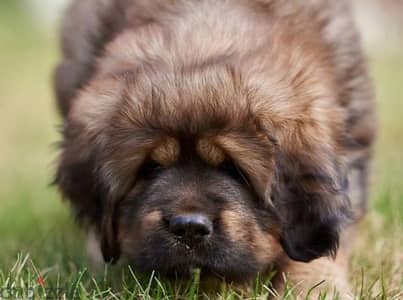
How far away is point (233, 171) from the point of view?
3.26 m

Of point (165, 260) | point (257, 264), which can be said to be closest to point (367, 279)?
point (257, 264)

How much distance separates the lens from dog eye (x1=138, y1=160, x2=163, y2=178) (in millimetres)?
3293

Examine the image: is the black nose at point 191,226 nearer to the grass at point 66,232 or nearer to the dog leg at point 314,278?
the grass at point 66,232

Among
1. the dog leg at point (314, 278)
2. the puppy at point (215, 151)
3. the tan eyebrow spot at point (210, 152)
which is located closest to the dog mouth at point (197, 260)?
the puppy at point (215, 151)

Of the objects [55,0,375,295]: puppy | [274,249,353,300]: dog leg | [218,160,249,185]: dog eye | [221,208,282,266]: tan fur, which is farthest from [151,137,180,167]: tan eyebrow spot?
[274,249,353,300]: dog leg

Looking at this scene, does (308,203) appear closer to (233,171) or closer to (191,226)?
(233,171)

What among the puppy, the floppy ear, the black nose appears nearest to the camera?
the black nose

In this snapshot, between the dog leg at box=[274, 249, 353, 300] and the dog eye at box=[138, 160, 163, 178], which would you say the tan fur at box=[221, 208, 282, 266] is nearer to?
the dog leg at box=[274, 249, 353, 300]

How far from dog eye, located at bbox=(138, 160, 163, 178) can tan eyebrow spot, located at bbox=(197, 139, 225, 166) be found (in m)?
0.17

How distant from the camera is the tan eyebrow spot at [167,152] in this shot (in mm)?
3223

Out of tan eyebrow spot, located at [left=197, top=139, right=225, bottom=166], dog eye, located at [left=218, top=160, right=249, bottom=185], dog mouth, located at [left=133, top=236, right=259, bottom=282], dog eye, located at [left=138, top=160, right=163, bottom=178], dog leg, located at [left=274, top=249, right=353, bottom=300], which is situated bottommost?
dog leg, located at [left=274, top=249, right=353, bottom=300]

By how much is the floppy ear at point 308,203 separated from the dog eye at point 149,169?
1.38ft

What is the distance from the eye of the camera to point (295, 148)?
3.31 metres

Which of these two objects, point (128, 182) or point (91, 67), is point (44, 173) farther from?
point (128, 182)
